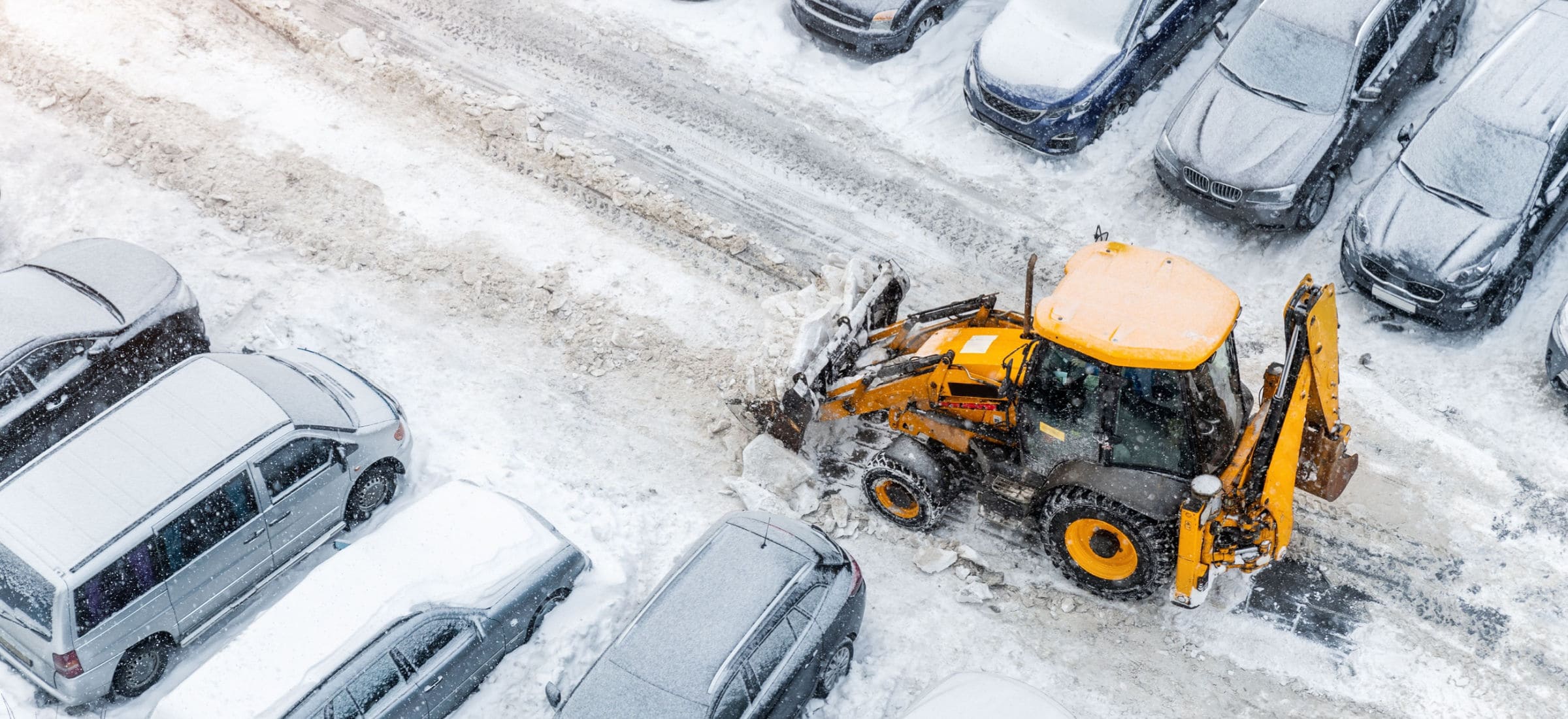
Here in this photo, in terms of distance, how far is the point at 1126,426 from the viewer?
312 inches

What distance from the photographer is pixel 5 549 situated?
7898 mm

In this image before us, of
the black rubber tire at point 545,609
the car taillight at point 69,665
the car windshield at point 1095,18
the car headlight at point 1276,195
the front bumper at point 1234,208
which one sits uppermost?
the car windshield at point 1095,18

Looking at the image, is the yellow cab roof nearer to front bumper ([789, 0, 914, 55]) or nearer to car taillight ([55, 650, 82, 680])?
front bumper ([789, 0, 914, 55])

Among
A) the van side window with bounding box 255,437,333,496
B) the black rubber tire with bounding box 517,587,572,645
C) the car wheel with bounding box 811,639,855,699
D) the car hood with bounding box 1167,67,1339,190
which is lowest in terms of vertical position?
the black rubber tire with bounding box 517,587,572,645

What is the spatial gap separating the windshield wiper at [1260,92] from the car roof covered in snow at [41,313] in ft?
35.0

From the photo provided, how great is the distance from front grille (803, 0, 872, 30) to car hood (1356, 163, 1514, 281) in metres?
5.58

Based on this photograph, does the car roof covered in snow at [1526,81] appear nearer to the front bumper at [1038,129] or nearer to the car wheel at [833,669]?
the front bumper at [1038,129]

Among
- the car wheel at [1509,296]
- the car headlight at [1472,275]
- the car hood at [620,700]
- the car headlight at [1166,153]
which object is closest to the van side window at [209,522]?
the car hood at [620,700]

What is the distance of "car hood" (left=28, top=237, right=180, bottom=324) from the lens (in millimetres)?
9914

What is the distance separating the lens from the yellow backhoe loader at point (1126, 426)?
7625mm

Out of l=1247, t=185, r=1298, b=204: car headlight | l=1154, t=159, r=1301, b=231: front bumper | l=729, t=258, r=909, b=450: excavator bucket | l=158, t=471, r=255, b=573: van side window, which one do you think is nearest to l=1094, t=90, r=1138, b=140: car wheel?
l=1154, t=159, r=1301, b=231: front bumper

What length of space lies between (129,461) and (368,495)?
1719 millimetres

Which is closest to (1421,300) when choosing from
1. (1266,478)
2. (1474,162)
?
(1474,162)

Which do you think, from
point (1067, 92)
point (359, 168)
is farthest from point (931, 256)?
point (359, 168)
